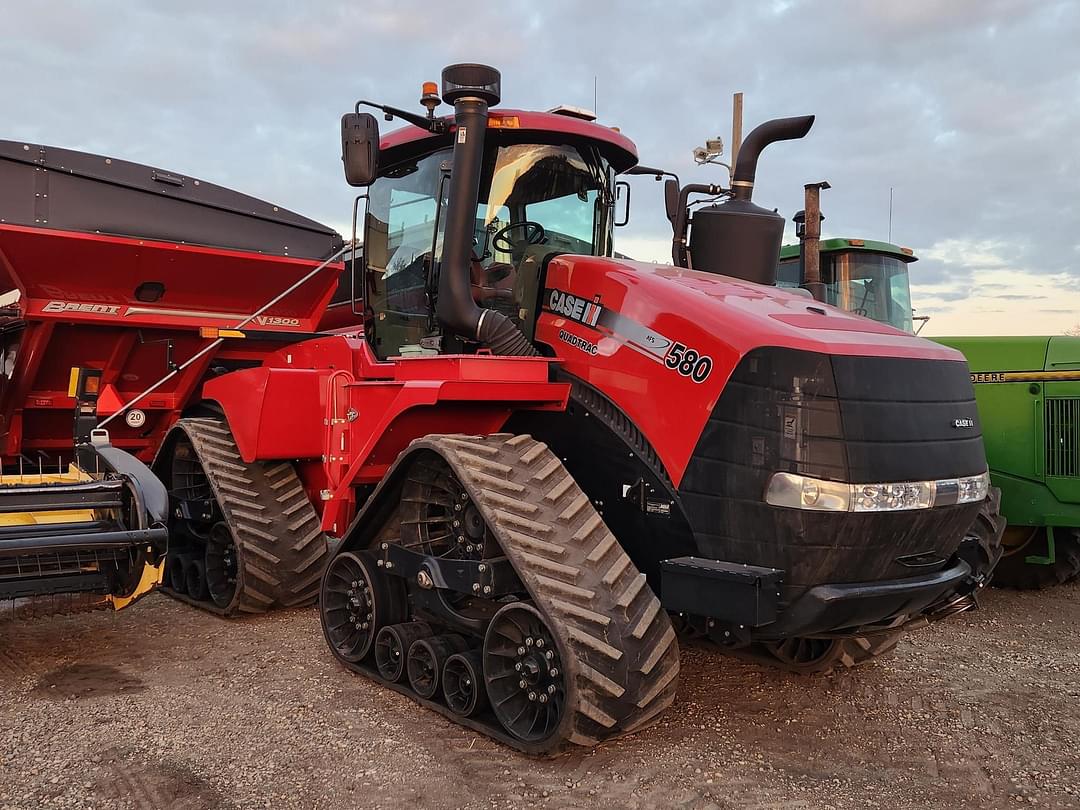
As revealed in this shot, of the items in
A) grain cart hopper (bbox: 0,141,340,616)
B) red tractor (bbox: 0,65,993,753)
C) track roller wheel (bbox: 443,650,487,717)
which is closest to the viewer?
red tractor (bbox: 0,65,993,753)

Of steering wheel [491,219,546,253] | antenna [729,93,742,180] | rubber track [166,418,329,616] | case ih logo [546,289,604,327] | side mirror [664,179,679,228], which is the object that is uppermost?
antenna [729,93,742,180]

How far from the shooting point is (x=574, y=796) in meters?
3.45

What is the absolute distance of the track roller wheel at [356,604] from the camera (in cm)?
465

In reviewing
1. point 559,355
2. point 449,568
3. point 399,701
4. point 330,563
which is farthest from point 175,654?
point 559,355

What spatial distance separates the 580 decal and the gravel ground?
5.12 ft

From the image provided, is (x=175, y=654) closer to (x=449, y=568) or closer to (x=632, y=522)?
(x=449, y=568)

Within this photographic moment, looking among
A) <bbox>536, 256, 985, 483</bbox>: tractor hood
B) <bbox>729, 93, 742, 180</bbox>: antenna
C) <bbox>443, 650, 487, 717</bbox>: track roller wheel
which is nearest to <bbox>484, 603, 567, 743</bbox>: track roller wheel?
<bbox>443, 650, 487, 717</bbox>: track roller wheel

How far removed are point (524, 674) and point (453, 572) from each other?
1.96 ft

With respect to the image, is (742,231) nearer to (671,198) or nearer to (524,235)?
(671,198)

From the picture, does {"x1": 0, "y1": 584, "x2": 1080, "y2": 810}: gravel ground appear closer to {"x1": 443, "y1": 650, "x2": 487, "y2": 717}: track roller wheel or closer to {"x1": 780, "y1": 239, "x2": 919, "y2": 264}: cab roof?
{"x1": 443, "y1": 650, "x2": 487, "y2": 717}: track roller wheel

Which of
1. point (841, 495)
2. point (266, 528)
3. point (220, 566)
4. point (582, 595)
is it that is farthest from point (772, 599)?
point (220, 566)

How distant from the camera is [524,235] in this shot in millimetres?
4695

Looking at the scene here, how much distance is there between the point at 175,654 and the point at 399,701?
162 cm

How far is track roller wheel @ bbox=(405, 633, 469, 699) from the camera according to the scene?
13.9ft
